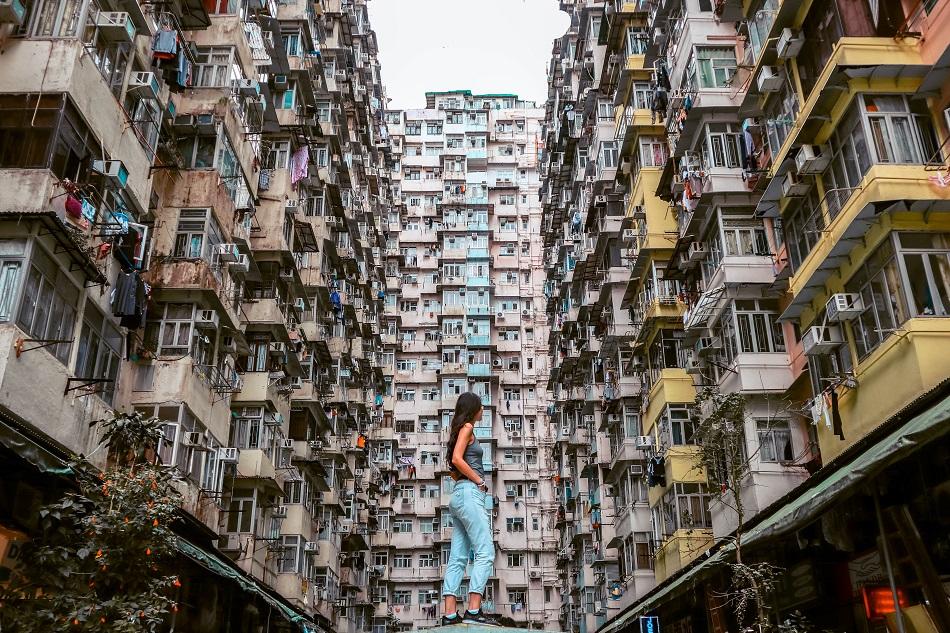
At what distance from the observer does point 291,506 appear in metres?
32.2

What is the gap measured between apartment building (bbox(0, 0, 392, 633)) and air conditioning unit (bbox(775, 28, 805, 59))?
14774mm

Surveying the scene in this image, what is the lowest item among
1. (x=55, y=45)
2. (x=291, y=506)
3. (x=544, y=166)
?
(x=291, y=506)

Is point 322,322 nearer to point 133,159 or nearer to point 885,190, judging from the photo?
point 133,159

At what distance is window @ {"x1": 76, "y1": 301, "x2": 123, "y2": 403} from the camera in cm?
1725

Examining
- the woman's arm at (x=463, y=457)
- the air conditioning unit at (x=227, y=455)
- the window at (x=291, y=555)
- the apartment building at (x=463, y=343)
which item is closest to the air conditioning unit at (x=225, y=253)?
the air conditioning unit at (x=227, y=455)

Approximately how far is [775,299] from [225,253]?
15.5 metres

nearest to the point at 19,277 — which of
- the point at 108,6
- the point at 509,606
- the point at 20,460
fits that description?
the point at 20,460

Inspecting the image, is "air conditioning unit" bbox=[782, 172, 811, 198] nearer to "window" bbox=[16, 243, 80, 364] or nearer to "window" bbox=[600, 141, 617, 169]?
"window" bbox=[16, 243, 80, 364]

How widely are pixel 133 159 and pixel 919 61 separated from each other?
16.7 m

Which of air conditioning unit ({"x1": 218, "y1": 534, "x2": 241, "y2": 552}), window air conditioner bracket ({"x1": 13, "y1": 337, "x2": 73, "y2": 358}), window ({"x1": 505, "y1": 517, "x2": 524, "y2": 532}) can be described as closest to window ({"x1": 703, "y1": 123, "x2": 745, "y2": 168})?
air conditioning unit ({"x1": 218, "y1": 534, "x2": 241, "y2": 552})

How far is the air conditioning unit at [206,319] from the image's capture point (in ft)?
73.9

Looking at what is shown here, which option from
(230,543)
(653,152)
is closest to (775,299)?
(653,152)

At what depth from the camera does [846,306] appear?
1694cm

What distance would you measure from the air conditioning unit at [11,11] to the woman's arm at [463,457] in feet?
38.6
